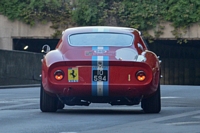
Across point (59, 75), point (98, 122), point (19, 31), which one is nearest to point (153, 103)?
point (59, 75)

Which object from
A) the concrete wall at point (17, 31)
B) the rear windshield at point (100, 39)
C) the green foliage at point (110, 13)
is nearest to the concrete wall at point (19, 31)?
the concrete wall at point (17, 31)

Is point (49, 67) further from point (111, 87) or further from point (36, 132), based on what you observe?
point (36, 132)

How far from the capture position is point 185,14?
34375 millimetres

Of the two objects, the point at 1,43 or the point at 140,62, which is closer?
the point at 140,62

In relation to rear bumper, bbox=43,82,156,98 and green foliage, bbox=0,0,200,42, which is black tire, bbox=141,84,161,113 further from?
green foliage, bbox=0,0,200,42

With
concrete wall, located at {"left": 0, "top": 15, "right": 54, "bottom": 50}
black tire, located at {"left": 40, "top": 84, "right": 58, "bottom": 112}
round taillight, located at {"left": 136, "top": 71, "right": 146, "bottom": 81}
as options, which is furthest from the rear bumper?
concrete wall, located at {"left": 0, "top": 15, "right": 54, "bottom": 50}

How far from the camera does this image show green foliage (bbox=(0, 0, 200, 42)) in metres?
34.5

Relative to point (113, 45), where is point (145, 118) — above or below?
below

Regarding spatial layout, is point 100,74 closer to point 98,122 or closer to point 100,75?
point 100,75

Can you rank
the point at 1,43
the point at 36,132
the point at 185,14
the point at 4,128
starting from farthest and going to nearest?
1. the point at 1,43
2. the point at 185,14
3. the point at 4,128
4. the point at 36,132

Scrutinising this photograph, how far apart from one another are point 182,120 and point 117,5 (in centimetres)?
2640

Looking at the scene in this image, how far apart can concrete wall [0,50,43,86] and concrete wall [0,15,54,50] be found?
221 inches

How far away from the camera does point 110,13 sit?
3547 cm

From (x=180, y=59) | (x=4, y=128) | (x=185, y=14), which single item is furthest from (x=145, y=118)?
(x=180, y=59)
